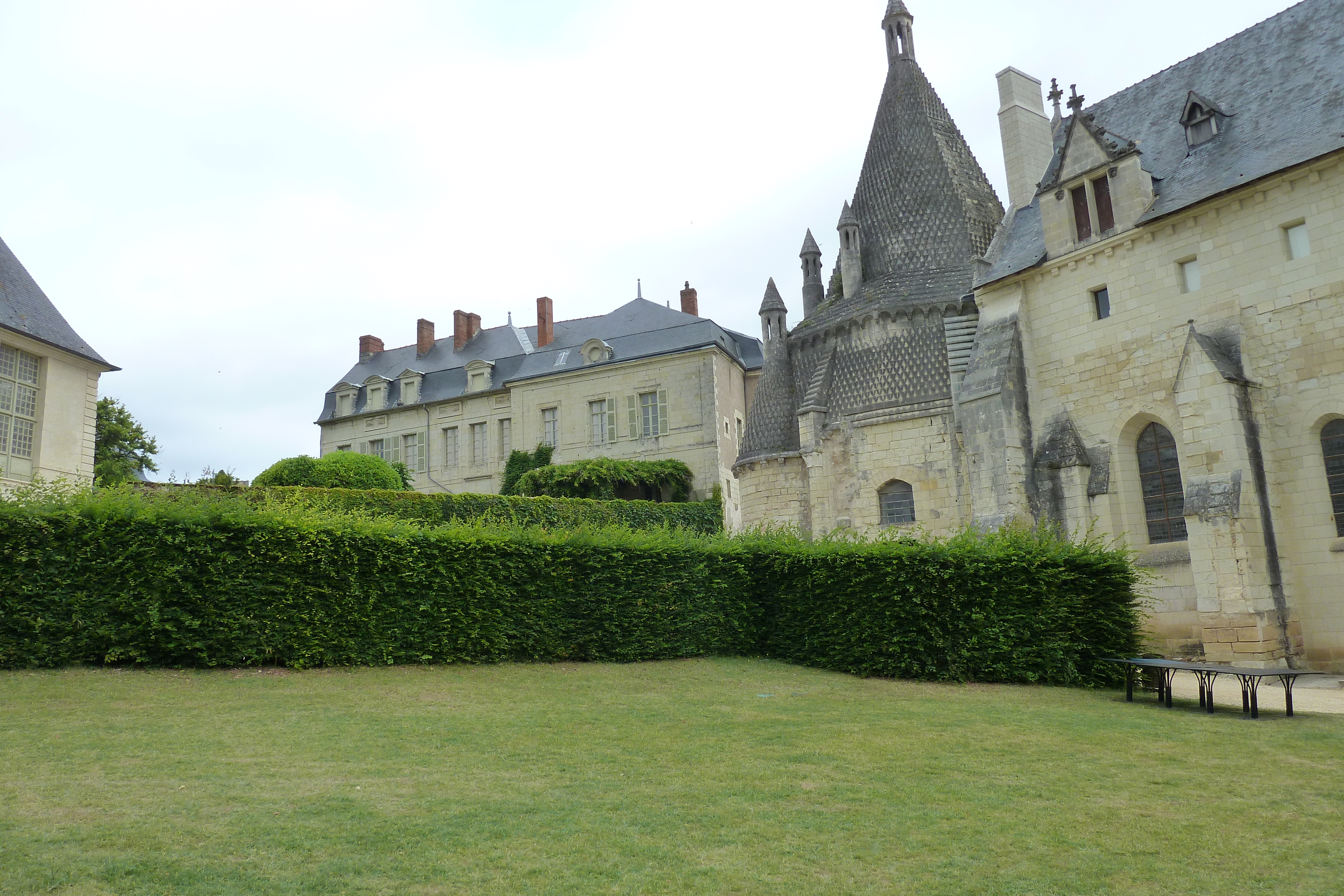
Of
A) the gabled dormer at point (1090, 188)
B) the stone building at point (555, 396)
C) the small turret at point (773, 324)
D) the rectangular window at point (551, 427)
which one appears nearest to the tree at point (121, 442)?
the stone building at point (555, 396)

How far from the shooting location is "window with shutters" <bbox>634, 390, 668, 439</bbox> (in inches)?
1167

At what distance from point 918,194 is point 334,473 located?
1622 centimetres

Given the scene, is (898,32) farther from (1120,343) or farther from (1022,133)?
(1120,343)

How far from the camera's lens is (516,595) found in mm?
11719

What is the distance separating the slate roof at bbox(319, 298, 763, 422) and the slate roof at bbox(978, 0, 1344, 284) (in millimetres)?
13979

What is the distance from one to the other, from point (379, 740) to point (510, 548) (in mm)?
4939

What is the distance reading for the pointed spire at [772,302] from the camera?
21969 millimetres

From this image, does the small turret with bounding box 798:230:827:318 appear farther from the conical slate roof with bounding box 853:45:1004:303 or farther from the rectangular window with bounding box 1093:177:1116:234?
the rectangular window with bounding box 1093:177:1116:234

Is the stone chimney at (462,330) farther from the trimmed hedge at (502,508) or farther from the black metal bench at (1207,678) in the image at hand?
the black metal bench at (1207,678)

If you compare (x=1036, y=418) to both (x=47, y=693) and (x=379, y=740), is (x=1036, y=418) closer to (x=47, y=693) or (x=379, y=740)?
(x=379, y=740)

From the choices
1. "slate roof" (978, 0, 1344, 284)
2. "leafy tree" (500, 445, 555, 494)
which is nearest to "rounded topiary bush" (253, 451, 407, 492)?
"leafy tree" (500, 445, 555, 494)

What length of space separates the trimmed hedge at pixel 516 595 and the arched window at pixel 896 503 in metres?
5.77

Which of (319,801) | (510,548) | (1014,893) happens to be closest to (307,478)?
(510,548)

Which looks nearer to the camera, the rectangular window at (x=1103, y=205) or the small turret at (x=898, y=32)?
the rectangular window at (x=1103, y=205)
